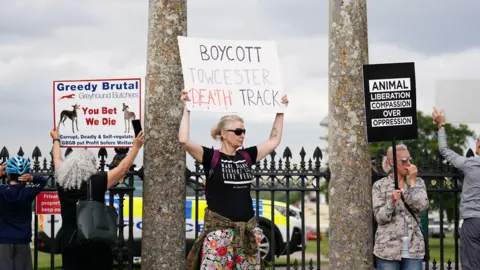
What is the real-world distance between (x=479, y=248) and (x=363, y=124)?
181 centimetres

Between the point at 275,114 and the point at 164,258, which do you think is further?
the point at 164,258

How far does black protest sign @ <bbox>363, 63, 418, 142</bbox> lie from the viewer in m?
8.48

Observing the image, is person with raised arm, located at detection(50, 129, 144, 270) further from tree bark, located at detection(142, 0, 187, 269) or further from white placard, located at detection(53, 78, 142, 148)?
tree bark, located at detection(142, 0, 187, 269)

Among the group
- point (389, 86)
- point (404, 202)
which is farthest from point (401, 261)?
point (389, 86)

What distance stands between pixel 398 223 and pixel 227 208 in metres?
2.02

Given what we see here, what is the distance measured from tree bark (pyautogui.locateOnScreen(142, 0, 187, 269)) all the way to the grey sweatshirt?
282 cm

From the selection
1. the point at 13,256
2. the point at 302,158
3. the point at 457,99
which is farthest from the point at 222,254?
the point at 457,99

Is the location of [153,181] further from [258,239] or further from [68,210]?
[258,239]

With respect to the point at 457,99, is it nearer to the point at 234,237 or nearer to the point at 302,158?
the point at 302,158

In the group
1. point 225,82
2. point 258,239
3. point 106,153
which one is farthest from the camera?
point 106,153

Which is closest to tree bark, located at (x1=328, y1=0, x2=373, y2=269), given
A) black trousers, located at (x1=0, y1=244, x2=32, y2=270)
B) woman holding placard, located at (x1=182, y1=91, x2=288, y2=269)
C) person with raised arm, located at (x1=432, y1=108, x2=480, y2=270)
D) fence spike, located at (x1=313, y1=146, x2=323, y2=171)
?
fence spike, located at (x1=313, y1=146, x2=323, y2=171)

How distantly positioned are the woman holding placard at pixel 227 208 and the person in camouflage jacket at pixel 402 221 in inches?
61.6

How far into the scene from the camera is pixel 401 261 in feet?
27.1

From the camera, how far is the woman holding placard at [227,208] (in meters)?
7.10
